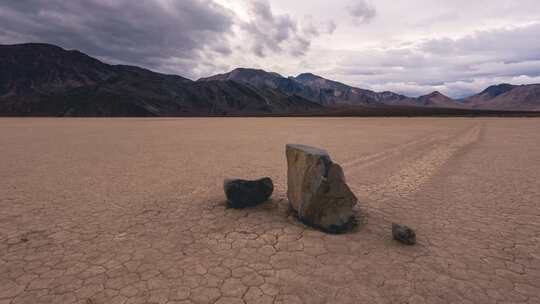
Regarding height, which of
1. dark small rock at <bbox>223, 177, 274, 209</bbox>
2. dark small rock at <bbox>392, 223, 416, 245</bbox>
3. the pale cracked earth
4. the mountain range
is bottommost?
the pale cracked earth

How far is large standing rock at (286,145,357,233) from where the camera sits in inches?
191

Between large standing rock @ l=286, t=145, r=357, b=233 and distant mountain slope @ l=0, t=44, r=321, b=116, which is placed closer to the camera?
large standing rock @ l=286, t=145, r=357, b=233

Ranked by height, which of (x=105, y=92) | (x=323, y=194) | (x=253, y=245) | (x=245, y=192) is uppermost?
(x=105, y=92)

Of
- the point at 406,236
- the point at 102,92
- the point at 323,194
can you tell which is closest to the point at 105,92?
the point at 102,92

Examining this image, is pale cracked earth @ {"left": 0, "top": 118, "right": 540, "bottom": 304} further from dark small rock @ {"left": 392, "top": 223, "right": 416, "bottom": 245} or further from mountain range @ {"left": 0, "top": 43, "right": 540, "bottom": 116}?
mountain range @ {"left": 0, "top": 43, "right": 540, "bottom": 116}

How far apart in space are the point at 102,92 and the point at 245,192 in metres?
109

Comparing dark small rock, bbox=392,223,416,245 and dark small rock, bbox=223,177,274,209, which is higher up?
dark small rock, bbox=223,177,274,209

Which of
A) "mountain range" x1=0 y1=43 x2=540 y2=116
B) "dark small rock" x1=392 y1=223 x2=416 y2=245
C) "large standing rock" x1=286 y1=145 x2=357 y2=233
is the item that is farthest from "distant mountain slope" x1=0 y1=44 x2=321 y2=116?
"dark small rock" x1=392 y1=223 x2=416 y2=245

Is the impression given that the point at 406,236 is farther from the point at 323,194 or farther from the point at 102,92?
the point at 102,92

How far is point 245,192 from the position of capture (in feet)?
19.6

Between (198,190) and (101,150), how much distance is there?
964 centimetres

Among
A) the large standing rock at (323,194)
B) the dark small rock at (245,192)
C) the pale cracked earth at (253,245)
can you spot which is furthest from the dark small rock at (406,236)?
the dark small rock at (245,192)

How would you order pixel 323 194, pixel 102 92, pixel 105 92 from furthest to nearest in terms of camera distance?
pixel 102 92 → pixel 105 92 → pixel 323 194

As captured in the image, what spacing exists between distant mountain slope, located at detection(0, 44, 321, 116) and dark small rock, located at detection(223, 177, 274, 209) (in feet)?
303
